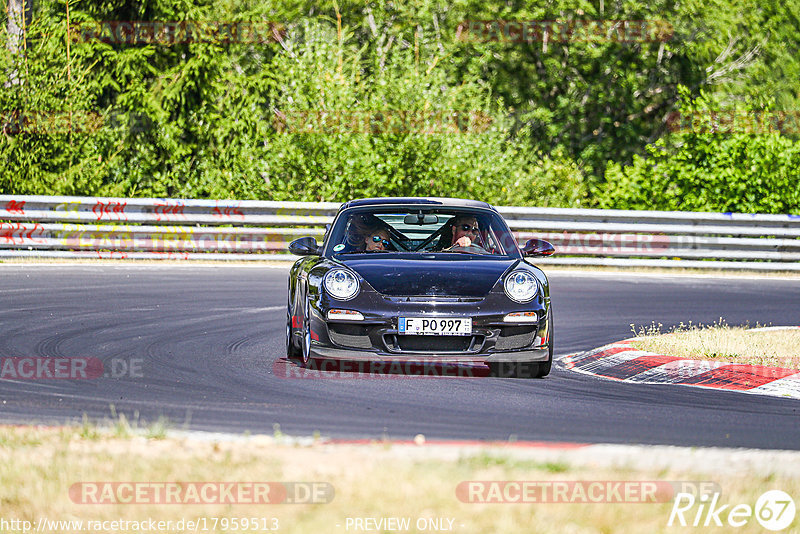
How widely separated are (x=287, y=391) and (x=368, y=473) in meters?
2.81

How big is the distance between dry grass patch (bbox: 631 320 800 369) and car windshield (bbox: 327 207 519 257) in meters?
1.69

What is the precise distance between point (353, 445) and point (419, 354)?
2.43m

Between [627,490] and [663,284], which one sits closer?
[627,490]

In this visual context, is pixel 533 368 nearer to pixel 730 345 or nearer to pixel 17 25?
pixel 730 345

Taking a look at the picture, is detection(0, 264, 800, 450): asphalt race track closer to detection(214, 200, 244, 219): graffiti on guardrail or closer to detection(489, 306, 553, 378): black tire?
detection(489, 306, 553, 378): black tire

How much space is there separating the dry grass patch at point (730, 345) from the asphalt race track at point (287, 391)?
702 millimetres

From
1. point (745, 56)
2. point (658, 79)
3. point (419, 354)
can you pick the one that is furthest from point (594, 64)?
point (419, 354)

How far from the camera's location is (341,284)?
8523mm

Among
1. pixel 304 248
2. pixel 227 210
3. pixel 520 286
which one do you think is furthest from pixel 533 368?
pixel 227 210

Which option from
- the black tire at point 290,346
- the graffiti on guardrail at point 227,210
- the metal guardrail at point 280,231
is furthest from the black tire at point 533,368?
the graffiti on guardrail at point 227,210

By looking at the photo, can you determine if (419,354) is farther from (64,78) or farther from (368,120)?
(64,78)

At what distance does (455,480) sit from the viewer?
5.13 metres

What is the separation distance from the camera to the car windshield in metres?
9.57

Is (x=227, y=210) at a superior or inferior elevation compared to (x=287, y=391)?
superior
